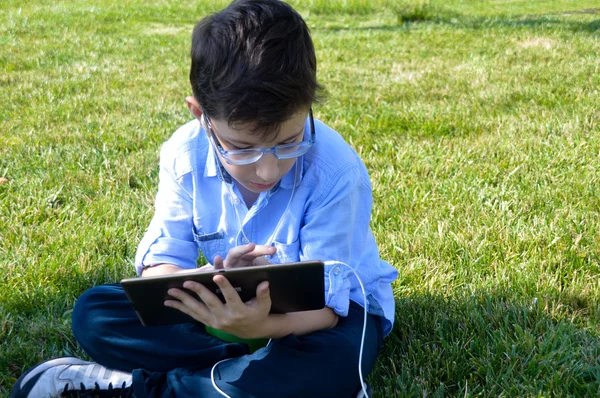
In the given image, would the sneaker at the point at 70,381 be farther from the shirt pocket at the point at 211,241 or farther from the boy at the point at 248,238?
the shirt pocket at the point at 211,241

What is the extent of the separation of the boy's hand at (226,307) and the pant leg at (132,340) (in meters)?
0.29

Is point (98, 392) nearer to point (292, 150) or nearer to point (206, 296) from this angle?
point (206, 296)

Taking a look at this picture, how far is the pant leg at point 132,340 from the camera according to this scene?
2264mm

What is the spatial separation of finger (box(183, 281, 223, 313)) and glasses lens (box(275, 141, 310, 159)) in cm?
43

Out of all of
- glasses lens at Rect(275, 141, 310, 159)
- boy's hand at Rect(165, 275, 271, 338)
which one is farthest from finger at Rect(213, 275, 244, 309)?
glasses lens at Rect(275, 141, 310, 159)

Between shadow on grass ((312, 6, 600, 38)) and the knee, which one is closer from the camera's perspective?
the knee

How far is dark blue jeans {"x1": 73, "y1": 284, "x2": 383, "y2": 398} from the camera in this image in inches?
82.0

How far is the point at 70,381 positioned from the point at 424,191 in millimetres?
2043

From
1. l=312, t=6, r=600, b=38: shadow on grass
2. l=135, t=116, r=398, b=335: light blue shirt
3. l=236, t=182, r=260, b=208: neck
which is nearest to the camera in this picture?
l=135, t=116, r=398, b=335: light blue shirt

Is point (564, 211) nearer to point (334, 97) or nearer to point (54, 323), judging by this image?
point (54, 323)

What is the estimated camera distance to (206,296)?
1.88 m

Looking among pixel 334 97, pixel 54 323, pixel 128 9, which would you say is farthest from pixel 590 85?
pixel 128 9

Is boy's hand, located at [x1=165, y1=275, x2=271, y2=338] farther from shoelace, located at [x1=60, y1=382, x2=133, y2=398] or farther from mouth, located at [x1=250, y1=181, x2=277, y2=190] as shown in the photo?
shoelace, located at [x1=60, y1=382, x2=133, y2=398]

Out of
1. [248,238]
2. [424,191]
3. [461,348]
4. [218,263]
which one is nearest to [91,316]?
[248,238]
